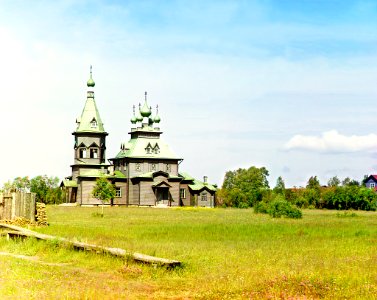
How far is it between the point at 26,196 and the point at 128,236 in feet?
22.5

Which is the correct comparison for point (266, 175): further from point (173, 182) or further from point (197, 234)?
point (197, 234)

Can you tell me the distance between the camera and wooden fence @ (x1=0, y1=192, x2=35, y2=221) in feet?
95.5

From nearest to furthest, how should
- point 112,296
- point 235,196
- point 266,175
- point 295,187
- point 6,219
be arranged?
point 112,296, point 6,219, point 235,196, point 295,187, point 266,175

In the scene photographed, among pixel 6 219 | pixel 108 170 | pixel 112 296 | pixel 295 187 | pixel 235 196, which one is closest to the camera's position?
pixel 112 296

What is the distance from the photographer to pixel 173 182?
268 feet

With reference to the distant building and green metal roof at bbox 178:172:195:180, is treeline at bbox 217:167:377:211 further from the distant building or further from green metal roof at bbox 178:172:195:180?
the distant building

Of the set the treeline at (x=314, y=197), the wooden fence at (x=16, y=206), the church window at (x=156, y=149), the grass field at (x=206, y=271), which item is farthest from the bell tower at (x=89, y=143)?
the grass field at (x=206, y=271)

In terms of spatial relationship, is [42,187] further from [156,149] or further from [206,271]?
[206,271]

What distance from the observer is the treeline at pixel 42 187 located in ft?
290

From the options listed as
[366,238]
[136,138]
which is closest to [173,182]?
[136,138]

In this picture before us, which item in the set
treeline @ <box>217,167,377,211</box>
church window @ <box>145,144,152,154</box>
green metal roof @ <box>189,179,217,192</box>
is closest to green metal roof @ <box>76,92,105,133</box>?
church window @ <box>145,144,152,154</box>

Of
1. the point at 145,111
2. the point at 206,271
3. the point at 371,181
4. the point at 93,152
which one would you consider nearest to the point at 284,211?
the point at 206,271

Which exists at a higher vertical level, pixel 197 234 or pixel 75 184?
pixel 75 184

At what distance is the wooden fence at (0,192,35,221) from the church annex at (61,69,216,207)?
49008 millimetres
